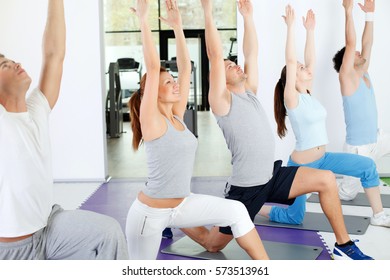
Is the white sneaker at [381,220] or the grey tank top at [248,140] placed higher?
the grey tank top at [248,140]

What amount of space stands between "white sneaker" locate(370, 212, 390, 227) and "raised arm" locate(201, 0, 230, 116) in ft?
5.40

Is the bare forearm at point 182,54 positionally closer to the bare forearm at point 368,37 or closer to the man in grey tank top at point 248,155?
the man in grey tank top at point 248,155

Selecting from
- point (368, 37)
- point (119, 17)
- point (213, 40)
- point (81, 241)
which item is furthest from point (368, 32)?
point (119, 17)

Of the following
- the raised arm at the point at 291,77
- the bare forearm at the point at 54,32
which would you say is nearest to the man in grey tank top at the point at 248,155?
the raised arm at the point at 291,77

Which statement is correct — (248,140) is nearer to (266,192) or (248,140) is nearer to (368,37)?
(266,192)

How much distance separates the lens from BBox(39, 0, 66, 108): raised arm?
7.81 ft

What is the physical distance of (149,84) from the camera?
2.58 metres

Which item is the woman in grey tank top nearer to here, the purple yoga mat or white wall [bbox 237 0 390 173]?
the purple yoga mat

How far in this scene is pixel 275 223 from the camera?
411cm

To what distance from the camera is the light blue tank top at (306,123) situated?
3678 millimetres

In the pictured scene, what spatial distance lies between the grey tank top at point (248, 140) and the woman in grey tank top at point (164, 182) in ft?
1.20

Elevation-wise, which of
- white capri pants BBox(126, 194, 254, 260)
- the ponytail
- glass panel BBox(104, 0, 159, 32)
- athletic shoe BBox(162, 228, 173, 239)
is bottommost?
athletic shoe BBox(162, 228, 173, 239)

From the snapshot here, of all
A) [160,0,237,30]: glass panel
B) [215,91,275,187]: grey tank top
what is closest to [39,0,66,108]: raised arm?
[215,91,275,187]: grey tank top

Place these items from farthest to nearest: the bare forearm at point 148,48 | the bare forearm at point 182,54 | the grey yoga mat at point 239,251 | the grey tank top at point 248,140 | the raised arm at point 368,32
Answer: the raised arm at point 368,32 < the grey yoga mat at point 239,251 < the grey tank top at point 248,140 < the bare forearm at point 182,54 < the bare forearm at point 148,48
